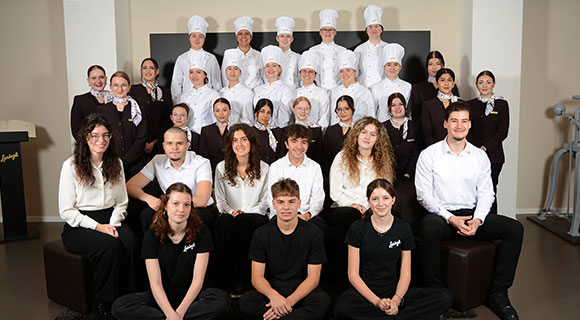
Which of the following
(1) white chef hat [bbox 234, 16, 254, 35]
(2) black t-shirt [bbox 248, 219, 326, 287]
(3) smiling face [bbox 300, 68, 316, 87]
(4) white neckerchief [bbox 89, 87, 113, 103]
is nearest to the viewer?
(2) black t-shirt [bbox 248, 219, 326, 287]

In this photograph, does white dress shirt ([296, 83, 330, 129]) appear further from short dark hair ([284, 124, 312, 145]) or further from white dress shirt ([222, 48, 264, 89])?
short dark hair ([284, 124, 312, 145])

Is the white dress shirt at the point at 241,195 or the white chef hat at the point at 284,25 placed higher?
the white chef hat at the point at 284,25

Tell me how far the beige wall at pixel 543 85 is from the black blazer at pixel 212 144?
11.5 feet

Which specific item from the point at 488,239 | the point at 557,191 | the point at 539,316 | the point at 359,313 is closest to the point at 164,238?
the point at 359,313

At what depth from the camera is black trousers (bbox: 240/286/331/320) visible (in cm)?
269

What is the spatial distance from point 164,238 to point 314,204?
46.8 inches

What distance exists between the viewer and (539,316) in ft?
10.0

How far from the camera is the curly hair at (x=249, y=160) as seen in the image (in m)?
3.54

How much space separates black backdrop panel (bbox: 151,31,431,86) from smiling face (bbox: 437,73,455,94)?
108cm

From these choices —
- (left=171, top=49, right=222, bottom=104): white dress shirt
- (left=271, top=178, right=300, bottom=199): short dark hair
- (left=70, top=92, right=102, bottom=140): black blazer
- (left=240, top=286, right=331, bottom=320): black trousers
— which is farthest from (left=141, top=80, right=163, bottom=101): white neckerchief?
(left=240, top=286, right=331, bottom=320): black trousers

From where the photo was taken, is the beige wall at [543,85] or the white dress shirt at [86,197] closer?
the white dress shirt at [86,197]

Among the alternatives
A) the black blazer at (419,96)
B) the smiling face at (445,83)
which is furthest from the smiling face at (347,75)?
the smiling face at (445,83)

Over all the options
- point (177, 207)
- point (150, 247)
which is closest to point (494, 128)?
point (177, 207)

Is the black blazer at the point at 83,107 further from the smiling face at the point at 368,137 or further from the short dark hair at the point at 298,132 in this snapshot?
the smiling face at the point at 368,137
